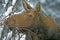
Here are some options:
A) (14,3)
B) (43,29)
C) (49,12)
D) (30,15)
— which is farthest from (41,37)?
(14,3)

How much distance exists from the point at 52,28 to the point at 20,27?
0.21 metres

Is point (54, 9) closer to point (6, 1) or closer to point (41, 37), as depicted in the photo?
point (41, 37)

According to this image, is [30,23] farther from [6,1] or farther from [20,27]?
[6,1]

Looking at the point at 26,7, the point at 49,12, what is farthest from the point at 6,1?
the point at 26,7

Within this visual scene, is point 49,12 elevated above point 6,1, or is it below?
below

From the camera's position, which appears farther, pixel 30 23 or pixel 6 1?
pixel 6 1

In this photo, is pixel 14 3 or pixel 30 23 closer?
pixel 30 23

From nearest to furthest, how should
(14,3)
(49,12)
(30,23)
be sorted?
1. (30,23)
2. (49,12)
3. (14,3)

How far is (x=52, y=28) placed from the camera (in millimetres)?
1329

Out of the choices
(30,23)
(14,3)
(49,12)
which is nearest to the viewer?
(30,23)

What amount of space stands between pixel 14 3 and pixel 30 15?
53cm

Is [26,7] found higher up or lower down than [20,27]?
higher up

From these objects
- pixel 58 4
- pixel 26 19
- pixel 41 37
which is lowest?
pixel 41 37

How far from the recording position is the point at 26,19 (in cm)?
129
